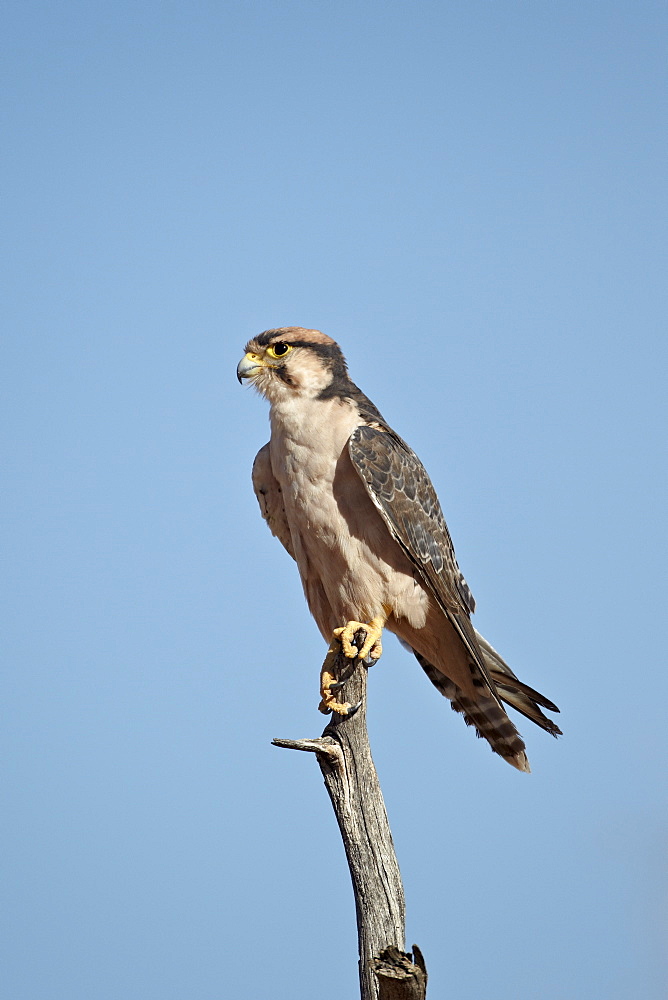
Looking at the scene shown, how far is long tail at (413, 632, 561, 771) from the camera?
3916 millimetres

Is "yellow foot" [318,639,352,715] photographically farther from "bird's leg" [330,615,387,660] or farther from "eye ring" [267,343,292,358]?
"eye ring" [267,343,292,358]

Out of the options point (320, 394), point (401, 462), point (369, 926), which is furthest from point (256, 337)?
point (369, 926)

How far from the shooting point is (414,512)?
3.68 m

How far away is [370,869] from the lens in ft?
10.8

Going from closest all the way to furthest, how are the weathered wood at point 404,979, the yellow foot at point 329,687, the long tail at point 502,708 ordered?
the weathered wood at point 404,979
the yellow foot at point 329,687
the long tail at point 502,708

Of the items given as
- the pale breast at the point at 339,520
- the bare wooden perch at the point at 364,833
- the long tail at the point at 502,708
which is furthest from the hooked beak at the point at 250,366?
the long tail at the point at 502,708

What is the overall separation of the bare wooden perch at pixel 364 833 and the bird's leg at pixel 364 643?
14 cm

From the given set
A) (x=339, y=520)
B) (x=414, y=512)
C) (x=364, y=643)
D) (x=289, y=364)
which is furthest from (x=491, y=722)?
(x=289, y=364)

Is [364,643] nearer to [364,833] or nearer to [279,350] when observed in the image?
[364,833]

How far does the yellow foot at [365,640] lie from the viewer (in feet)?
11.7

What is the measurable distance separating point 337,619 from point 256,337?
1.24m

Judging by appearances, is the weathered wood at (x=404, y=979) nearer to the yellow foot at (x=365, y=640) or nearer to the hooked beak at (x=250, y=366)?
the yellow foot at (x=365, y=640)

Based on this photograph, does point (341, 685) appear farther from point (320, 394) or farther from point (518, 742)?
point (320, 394)

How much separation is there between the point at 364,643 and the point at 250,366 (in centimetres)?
124
